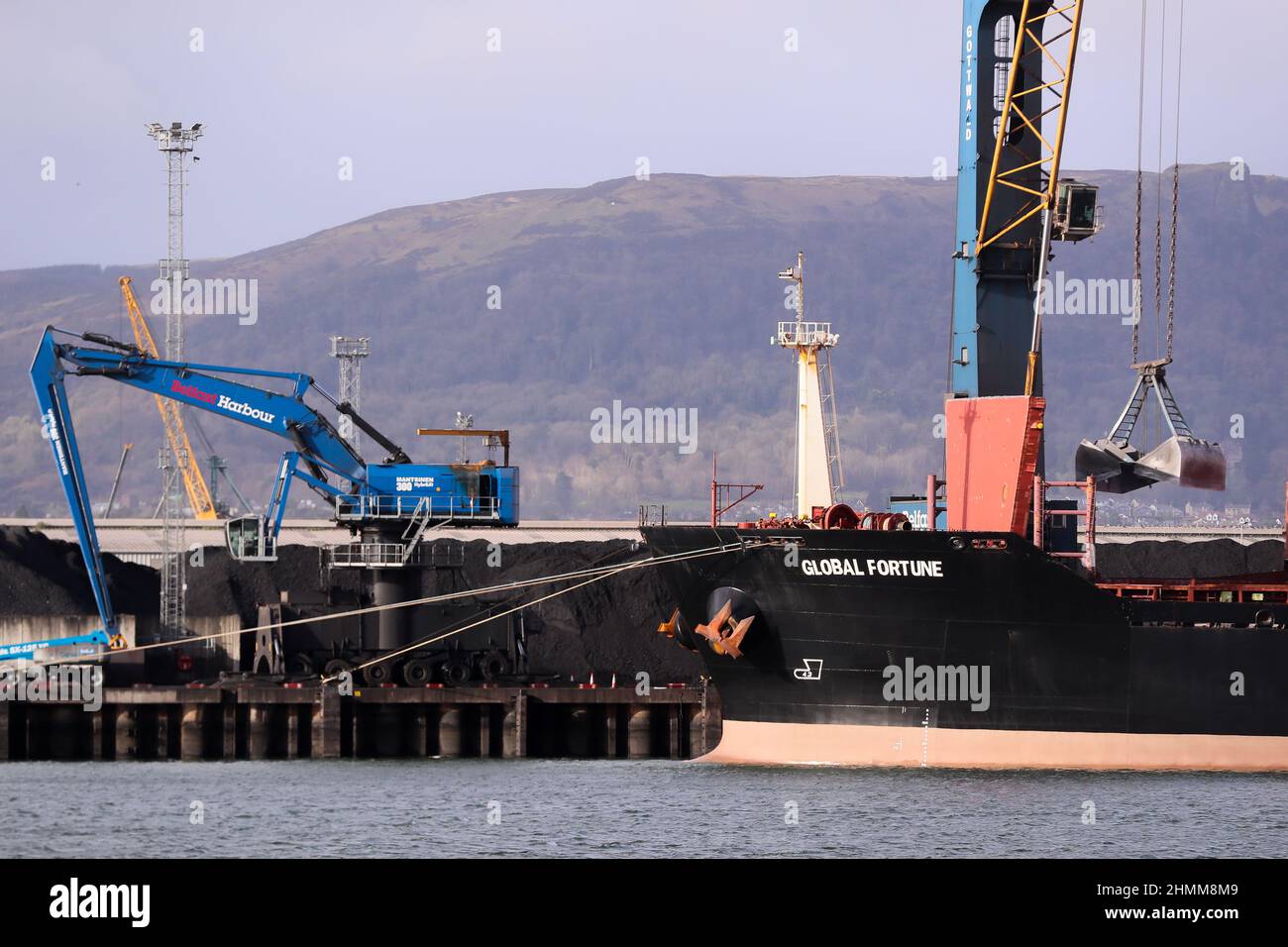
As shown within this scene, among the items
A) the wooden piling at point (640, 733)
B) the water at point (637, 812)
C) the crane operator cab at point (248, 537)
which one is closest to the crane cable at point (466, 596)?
the crane operator cab at point (248, 537)

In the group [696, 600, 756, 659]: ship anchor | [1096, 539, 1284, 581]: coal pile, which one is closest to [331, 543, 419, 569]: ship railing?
[696, 600, 756, 659]: ship anchor

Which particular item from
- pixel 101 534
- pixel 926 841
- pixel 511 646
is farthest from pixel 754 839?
pixel 101 534

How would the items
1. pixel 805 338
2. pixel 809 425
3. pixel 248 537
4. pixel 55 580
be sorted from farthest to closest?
pixel 55 580 < pixel 248 537 < pixel 805 338 < pixel 809 425

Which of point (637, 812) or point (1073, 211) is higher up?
point (1073, 211)

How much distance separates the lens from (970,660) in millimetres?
37875

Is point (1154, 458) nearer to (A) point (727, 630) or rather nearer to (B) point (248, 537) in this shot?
(A) point (727, 630)

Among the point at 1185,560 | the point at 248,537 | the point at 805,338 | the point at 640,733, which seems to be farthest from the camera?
the point at 1185,560

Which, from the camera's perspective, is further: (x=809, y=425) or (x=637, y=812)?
(x=809, y=425)

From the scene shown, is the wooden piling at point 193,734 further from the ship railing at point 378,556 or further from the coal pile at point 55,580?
the coal pile at point 55,580

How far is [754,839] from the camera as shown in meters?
30.1

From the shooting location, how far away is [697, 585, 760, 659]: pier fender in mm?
37875

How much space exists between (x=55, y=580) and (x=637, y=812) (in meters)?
30.6

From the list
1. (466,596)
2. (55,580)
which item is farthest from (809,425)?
(55,580)
